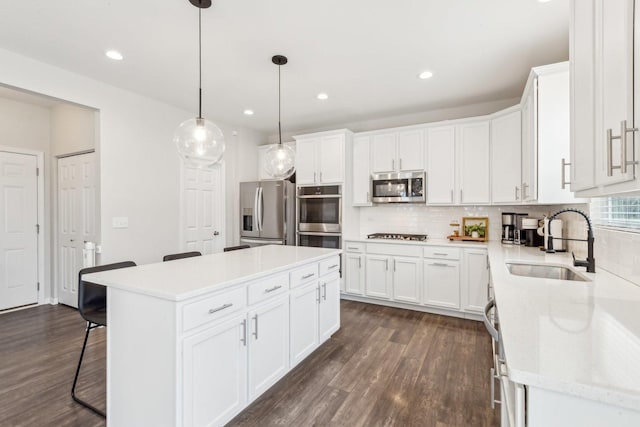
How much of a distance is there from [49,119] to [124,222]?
7.12ft

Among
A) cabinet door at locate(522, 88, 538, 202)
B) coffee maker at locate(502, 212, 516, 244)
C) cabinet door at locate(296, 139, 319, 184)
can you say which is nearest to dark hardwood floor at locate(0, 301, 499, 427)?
coffee maker at locate(502, 212, 516, 244)

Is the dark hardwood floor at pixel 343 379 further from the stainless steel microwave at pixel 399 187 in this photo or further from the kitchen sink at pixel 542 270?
the stainless steel microwave at pixel 399 187

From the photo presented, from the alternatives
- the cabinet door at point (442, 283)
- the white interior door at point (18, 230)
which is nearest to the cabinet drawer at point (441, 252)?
the cabinet door at point (442, 283)

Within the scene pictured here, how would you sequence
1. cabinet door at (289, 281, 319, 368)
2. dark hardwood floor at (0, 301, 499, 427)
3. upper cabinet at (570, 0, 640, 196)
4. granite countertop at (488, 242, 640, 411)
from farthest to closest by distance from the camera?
1. cabinet door at (289, 281, 319, 368)
2. dark hardwood floor at (0, 301, 499, 427)
3. upper cabinet at (570, 0, 640, 196)
4. granite countertop at (488, 242, 640, 411)

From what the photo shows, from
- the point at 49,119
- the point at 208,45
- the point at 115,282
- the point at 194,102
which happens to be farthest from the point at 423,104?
the point at 49,119

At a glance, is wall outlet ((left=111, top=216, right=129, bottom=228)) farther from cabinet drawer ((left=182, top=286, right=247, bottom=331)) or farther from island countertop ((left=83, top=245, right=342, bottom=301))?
cabinet drawer ((left=182, top=286, right=247, bottom=331))

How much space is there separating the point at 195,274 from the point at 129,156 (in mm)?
2527

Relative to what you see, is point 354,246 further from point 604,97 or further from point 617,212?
point 604,97

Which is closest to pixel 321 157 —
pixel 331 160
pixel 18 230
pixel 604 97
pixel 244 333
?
pixel 331 160

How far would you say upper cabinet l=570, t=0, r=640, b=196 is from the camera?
908mm

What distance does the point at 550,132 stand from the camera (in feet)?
8.07

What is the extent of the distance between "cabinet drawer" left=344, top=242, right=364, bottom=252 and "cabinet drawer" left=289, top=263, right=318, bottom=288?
5.41ft

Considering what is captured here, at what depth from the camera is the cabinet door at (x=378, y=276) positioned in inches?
158

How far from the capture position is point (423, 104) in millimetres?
4039
